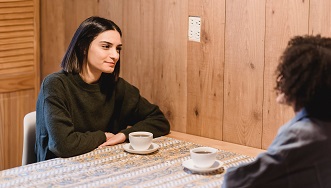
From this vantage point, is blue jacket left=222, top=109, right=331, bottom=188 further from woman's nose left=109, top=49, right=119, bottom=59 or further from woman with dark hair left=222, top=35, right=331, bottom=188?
woman's nose left=109, top=49, right=119, bottom=59

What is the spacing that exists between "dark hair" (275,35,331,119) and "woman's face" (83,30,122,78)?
1.18 m

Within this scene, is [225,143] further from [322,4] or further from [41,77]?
[41,77]

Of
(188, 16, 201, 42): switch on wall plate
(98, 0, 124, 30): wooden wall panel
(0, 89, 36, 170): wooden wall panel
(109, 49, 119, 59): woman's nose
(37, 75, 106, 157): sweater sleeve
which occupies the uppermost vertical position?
(98, 0, 124, 30): wooden wall panel

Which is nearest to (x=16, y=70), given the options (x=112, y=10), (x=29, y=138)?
(x=112, y=10)

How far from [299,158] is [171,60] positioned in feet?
4.98

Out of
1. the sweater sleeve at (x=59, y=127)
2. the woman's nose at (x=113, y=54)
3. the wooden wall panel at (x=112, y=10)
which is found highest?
the wooden wall panel at (x=112, y=10)

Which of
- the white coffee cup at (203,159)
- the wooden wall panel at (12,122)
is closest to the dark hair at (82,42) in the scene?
the white coffee cup at (203,159)

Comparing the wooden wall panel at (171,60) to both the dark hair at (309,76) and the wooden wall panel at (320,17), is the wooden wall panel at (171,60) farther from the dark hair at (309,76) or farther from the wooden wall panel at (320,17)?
the dark hair at (309,76)

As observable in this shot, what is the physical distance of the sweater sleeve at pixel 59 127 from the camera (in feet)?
7.61

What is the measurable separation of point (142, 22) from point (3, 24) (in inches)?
31.9

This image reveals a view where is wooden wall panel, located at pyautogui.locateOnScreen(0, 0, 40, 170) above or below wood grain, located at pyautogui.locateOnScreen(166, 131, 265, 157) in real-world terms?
above

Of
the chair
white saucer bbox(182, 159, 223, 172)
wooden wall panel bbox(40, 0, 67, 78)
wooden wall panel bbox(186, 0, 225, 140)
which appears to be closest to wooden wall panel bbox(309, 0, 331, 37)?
wooden wall panel bbox(186, 0, 225, 140)

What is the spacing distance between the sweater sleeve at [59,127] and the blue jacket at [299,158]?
0.97 m

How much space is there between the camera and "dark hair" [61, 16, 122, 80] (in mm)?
2594
